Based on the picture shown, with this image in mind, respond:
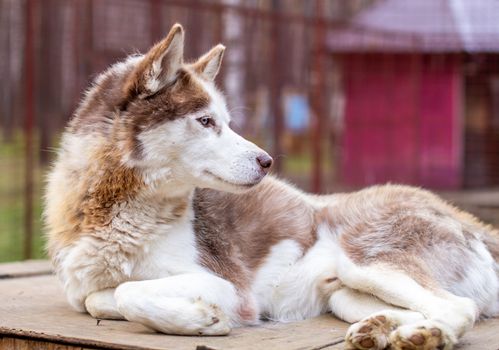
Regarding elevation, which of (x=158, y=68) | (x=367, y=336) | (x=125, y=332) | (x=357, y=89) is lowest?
(x=125, y=332)

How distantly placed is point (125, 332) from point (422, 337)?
1054 millimetres

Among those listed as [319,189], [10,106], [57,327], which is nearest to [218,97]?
[57,327]

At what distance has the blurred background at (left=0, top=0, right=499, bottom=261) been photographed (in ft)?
31.2

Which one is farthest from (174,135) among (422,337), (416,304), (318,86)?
(318,86)

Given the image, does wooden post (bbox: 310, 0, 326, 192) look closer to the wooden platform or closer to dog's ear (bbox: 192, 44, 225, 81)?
dog's ear (bbox: 192, 44, 225, 81)

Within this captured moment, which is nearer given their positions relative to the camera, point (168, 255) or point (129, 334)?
point (129, 334)

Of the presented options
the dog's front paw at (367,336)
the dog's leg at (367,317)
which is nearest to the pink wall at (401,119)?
the dog's leg at (367,317)

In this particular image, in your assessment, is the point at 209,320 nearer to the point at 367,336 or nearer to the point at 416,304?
the point at 367,336

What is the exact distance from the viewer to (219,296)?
11.7 feet

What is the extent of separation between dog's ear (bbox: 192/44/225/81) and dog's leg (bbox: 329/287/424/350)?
1062mm

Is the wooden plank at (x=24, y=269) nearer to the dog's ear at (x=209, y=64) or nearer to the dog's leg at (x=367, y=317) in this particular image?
the dog's ear at (x=209, y=64)

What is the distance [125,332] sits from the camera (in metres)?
3.39

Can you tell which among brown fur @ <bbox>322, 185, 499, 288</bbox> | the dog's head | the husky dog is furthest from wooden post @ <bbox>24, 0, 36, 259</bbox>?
brown fur @ <bbox>322, 185, 499, 288</bbox>

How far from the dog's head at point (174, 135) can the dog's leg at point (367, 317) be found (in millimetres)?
600
